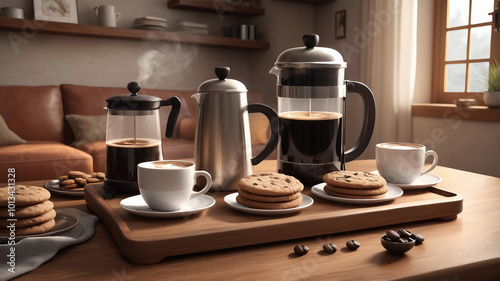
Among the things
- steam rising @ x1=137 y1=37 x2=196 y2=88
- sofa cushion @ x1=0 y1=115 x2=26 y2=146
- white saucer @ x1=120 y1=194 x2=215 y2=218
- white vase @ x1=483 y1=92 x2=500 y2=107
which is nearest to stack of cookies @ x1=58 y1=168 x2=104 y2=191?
white saucer @ x1=120 y1=194 x2=215 y2=218

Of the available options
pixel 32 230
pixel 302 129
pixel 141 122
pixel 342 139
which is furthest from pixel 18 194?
pixel 342 139

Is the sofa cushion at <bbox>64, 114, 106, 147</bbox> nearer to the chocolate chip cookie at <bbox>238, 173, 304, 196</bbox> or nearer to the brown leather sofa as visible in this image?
the brown leather sofa

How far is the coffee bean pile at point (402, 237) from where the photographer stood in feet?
2.33

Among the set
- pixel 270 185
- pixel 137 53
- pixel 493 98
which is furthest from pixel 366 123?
pixel 137 53

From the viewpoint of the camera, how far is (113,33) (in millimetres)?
3348

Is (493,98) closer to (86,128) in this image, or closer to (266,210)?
(266,210)

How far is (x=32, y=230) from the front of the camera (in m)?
0.72

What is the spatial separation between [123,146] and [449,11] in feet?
9.58

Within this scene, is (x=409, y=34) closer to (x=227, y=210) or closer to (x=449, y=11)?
(x=449, y=11)

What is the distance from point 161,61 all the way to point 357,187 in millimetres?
3191

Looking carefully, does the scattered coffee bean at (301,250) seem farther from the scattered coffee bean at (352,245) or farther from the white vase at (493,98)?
the white vase at (493,98)

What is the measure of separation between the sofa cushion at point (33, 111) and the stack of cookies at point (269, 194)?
2613mm

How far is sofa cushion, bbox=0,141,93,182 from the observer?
2.30 m

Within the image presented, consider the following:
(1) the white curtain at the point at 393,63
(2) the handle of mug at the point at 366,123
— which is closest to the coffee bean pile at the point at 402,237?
(2) the handle of mug at the point at 366,123
